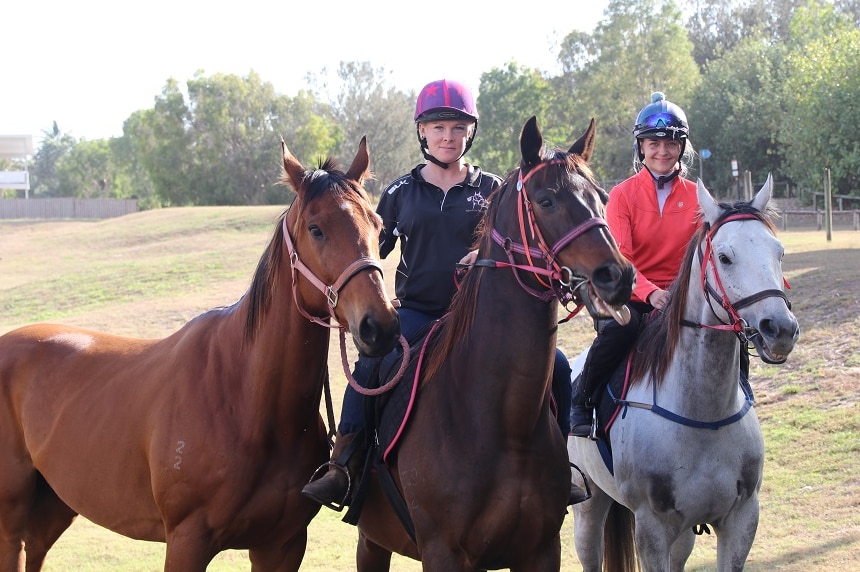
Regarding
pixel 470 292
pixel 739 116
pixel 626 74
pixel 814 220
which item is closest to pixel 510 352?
pixel 470 292

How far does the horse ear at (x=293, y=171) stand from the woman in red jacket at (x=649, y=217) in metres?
2.12

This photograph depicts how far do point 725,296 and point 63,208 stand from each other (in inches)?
2297

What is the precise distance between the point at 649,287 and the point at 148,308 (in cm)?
1678

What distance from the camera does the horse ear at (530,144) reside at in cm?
381

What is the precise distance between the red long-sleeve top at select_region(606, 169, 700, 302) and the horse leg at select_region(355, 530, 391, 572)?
2.14 m

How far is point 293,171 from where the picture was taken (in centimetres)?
416

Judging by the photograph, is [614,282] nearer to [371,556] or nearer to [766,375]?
[371,556]

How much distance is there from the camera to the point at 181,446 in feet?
14.3

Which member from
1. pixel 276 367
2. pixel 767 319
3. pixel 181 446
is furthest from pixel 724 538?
pixel 181 446

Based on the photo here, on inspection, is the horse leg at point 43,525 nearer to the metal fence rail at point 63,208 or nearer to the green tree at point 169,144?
the green tree at point 169,144

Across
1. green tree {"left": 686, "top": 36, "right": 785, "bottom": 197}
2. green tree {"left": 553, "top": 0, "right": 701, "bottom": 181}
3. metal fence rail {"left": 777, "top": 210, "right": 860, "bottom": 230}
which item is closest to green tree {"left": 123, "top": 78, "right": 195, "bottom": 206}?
green tree {"left": 553, "top": 0, "right": 701, "bottom": 181}

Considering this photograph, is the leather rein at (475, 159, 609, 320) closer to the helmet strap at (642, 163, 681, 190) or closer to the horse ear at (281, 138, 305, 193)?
the horse ear at (281, 138, 305, 193)

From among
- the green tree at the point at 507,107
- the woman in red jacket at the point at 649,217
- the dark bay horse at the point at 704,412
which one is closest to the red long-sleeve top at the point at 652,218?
the woman in red jacket at the point at 649,217

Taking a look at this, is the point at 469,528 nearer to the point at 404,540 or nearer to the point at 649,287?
the point at 404,540
